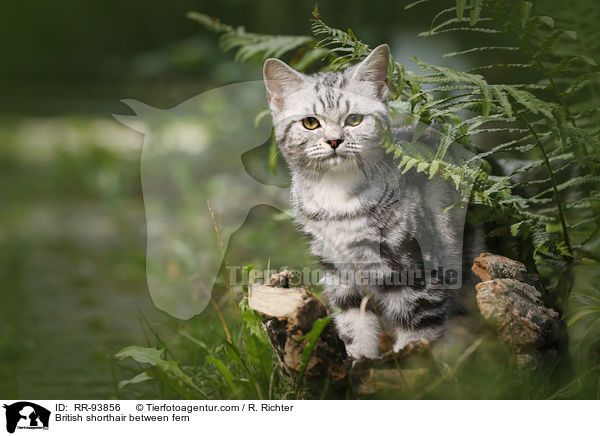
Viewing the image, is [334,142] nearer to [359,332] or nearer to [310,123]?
[310,123]

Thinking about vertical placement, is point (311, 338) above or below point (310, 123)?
below

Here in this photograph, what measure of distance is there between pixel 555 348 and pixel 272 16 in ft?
8.24

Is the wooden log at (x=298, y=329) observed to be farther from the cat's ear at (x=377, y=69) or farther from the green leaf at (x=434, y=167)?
the cat's ear at (x=377, y=69)

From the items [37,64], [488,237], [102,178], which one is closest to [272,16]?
[102,178]

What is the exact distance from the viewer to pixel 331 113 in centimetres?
129

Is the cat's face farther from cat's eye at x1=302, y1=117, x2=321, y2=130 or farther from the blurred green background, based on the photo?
the blurred green background

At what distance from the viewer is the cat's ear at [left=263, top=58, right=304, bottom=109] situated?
4.30ft

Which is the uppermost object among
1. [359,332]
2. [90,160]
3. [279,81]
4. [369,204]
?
[90,160]

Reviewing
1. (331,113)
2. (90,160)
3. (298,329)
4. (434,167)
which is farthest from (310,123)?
(90,160)

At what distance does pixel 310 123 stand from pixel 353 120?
0.10m
